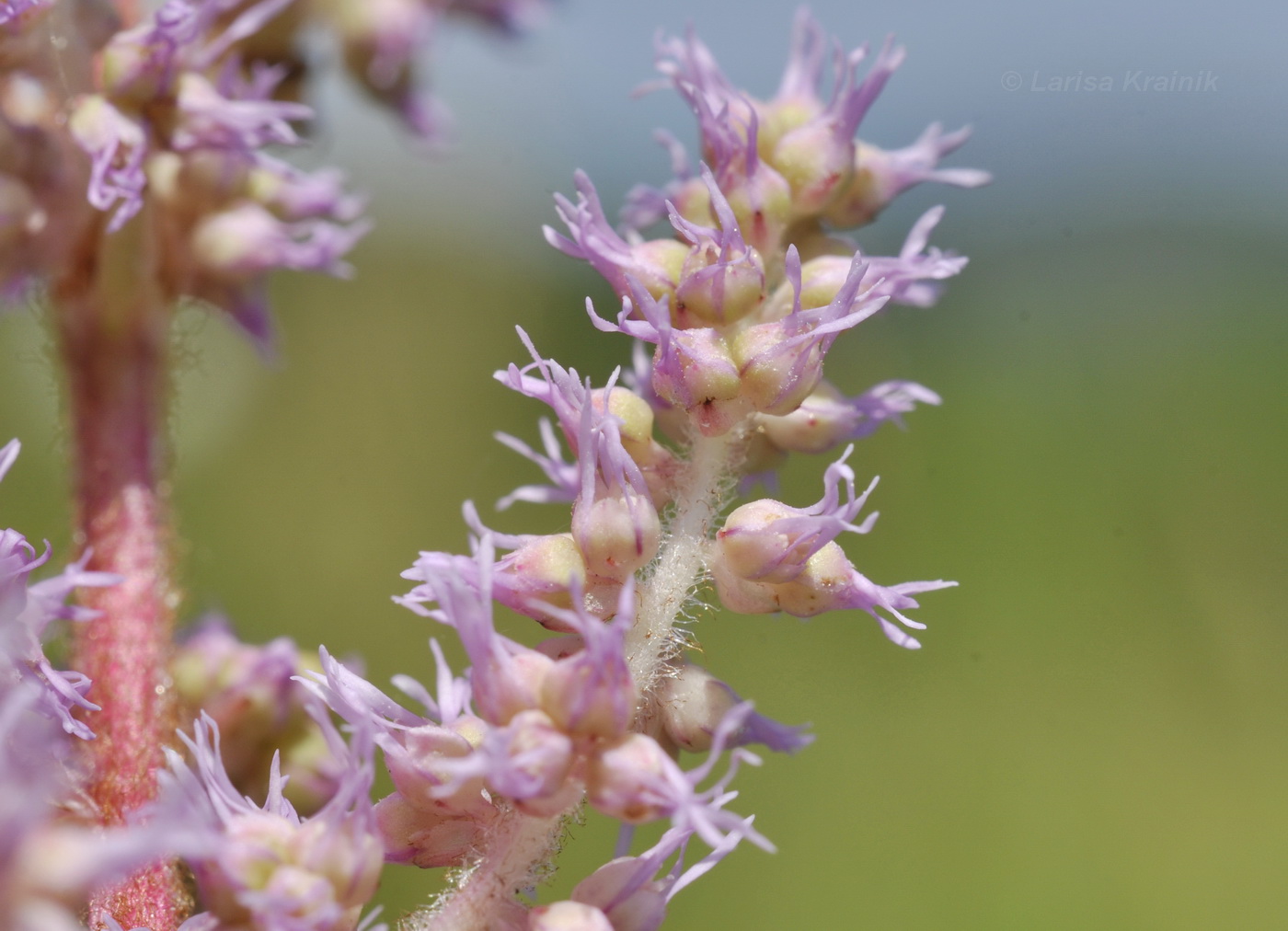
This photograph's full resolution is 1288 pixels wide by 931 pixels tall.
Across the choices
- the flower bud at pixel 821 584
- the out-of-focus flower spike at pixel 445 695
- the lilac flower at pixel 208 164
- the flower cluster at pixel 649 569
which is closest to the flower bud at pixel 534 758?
the flower cluster at pixel 649 569

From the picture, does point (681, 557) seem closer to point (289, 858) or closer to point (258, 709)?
point (289, 858)

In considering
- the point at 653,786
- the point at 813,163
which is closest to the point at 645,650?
the point at 653,786

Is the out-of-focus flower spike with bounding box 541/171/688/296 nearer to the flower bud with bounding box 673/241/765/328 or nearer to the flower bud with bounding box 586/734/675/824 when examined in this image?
the flower bud with bounding box 673/241/765/328

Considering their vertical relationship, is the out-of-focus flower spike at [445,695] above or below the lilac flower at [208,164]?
below

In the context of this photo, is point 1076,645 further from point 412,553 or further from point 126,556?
point 126,556

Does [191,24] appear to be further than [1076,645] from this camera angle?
No

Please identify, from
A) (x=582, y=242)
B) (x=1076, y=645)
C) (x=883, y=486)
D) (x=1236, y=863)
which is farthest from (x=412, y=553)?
(x=582, y=242)

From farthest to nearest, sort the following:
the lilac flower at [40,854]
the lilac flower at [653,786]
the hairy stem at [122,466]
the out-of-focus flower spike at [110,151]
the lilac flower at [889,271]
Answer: the hairy stem at [122,466]
the out-of-focus flower spike at [110,151]
the lilac flower at [889,271]
the lilac flower at [653,786]
the lilac flower at [40,854]

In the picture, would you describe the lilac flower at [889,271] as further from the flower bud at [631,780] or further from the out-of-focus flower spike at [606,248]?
the flower bud at [631,780]
